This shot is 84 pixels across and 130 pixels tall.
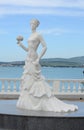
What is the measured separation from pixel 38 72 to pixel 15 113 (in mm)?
1378

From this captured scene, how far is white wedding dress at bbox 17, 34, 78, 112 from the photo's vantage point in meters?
12.0

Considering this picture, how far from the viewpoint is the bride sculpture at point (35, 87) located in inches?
473

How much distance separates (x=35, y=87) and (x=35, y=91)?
105mm

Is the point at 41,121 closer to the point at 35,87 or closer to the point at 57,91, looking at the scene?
the point at 35,87

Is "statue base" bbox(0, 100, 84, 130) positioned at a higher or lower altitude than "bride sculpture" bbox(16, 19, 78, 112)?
lower

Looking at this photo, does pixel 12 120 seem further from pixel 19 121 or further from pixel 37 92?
pixel 37 92

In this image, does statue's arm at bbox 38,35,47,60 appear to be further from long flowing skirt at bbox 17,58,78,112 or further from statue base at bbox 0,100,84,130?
statue base at bbox 0,100,84,130

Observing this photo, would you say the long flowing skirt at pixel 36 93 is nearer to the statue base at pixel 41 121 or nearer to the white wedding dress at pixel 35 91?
the white wedding dress at pixel 35 91

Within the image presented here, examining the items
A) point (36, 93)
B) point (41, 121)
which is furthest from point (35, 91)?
point (41, 121)

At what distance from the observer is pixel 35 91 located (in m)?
12.0

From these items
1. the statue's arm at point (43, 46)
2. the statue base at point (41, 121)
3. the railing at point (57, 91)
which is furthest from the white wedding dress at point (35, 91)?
the railing at point (57, 91)

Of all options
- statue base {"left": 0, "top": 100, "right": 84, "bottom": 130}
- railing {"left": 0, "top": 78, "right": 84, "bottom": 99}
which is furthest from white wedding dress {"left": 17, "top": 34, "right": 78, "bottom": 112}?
railing {"left": 0, "top": 78, "right": 84, "bottom": 99}

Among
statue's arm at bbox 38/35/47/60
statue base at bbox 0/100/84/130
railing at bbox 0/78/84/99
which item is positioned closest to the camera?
statue base at bbox 0/100/84/130

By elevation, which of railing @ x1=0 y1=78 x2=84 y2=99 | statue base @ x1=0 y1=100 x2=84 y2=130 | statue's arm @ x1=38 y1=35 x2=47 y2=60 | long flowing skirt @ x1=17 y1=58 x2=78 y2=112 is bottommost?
railing @ x1=0 y1=78 x2=84 y2=99
